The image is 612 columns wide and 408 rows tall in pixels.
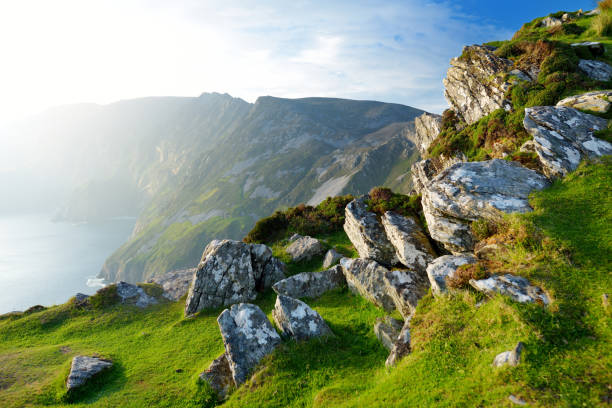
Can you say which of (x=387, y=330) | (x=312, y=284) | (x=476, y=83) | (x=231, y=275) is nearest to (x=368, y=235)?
(x=312, y=284)

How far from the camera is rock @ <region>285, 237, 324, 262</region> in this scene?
28.7 m

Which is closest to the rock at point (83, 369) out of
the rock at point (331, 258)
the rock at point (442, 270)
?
the rock at point (331, 258)

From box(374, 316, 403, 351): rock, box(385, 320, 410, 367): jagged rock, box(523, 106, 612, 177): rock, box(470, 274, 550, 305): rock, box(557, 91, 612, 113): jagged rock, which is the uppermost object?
box(557, 91, 612, 113): jagged rock

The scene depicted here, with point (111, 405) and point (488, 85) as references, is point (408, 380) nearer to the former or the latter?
point (111, 405)

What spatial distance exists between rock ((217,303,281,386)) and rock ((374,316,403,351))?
5267mm

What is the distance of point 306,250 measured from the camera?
28922mm

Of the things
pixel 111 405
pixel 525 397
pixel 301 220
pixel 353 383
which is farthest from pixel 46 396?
pixel 301 220

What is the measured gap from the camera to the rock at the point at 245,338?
1432 cm

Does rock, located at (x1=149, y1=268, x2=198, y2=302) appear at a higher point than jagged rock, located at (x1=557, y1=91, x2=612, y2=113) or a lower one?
lower

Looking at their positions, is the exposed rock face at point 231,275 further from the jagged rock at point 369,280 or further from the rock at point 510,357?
the rock at point 510,357

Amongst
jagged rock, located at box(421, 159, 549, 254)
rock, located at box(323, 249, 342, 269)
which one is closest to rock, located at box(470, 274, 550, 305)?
jagged rock, located at box(421, 159, 549, 254)

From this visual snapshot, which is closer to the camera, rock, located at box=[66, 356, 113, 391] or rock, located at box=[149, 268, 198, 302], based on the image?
rock, located at box=[66, 356, 113, 391]

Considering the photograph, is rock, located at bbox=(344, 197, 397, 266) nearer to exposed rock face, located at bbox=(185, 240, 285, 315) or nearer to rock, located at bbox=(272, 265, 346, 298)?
rock, located at bbox=(272, 265, 346, 298)

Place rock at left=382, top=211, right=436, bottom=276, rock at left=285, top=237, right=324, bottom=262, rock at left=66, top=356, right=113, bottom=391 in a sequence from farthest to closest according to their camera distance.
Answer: rock at left=285, top=237, right=324, bottom=262 < rock at left=382, top=211, right=436, bottom=276 < rock at left=66, top=356, right=113, bottom=391
